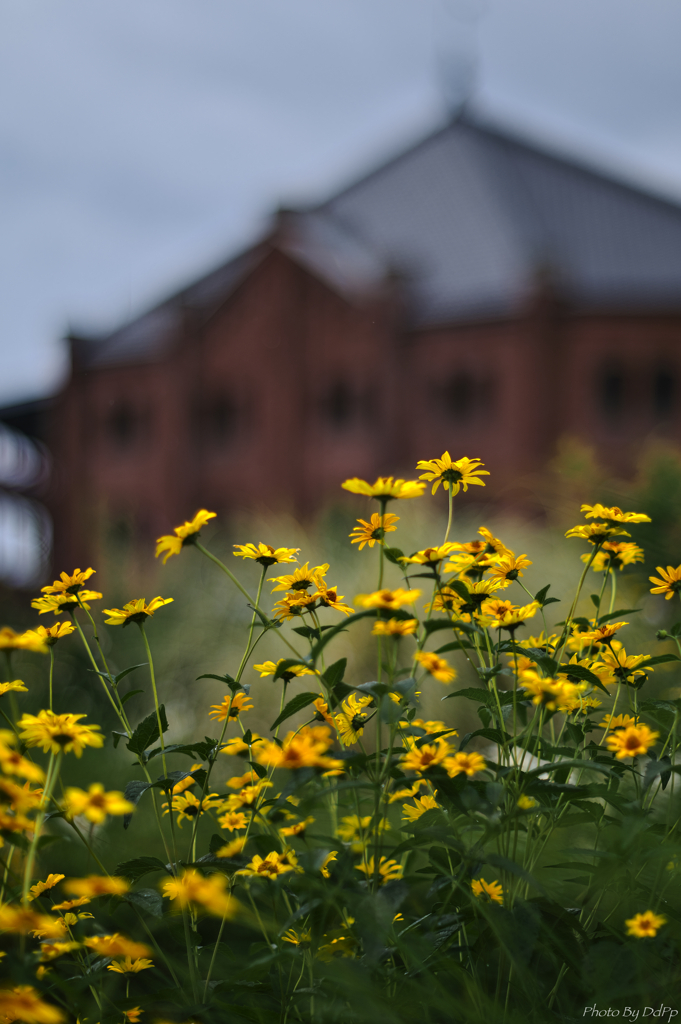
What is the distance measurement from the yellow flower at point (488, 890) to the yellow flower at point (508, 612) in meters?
0.31

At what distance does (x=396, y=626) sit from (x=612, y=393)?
1379 cm

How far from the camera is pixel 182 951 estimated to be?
4.92ft

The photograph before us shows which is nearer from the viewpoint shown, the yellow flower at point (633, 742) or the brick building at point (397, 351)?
the yellow flower at point (633, 742)

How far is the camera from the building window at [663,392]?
13656mm

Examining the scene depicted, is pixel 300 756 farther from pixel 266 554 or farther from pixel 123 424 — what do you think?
pixel 123 424

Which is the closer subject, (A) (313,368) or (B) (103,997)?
(B) (103,997)

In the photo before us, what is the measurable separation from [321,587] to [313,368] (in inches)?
558

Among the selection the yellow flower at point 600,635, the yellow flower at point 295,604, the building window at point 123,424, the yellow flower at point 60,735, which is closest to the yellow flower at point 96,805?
the yellow flower at point 60,735

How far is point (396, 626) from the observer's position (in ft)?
2.86

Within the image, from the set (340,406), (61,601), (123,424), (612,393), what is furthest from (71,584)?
(123,424)

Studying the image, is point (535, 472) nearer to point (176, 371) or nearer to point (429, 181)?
point (176, 371)

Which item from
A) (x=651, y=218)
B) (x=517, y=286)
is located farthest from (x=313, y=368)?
(x=651, y=218)

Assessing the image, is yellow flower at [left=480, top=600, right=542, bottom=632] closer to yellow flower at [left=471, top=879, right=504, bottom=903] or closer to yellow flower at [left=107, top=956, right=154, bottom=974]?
yellow flower at [left=471, top=879, right=504, bottom=903]

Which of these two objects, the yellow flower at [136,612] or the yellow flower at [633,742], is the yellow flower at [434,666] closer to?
the yellow flower at [633,742]
